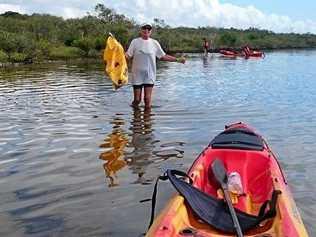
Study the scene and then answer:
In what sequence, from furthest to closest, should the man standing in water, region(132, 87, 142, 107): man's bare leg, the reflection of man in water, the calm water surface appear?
region(132, 87, 142, 107): man's bare leg < the man standing in water < the reflection of man in water < the calm water surface

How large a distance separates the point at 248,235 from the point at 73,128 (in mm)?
7311

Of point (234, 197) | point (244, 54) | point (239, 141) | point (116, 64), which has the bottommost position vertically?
point (244, 54)

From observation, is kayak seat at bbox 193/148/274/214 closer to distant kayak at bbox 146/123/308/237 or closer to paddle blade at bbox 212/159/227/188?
distant kayak at bbox 146/123/308/237

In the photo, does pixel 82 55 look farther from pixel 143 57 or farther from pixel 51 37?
pixel 143 57

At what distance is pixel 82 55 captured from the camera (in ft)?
164

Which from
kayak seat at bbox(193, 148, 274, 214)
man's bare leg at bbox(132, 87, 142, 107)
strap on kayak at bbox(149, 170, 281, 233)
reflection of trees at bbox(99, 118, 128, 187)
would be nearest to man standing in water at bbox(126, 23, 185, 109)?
man's bare leg at bbox(132, 87, 142, 107)

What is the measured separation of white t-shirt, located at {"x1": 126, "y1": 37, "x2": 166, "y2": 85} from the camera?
13.1 metres

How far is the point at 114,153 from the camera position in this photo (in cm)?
917

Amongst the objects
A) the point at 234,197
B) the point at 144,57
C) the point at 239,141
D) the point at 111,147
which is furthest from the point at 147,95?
the point at 234,197

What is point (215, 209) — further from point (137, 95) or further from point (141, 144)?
point (137, 95)

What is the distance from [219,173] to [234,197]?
1.12 feet

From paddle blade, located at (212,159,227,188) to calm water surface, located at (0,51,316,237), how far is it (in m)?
0.98

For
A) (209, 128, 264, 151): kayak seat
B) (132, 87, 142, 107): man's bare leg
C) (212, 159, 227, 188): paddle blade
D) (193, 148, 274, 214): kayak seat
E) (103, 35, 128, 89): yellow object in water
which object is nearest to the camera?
(212, 159, 227, 188): paddle blade

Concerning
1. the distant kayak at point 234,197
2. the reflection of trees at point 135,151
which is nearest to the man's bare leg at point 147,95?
the reflection of trees at point 135,151
